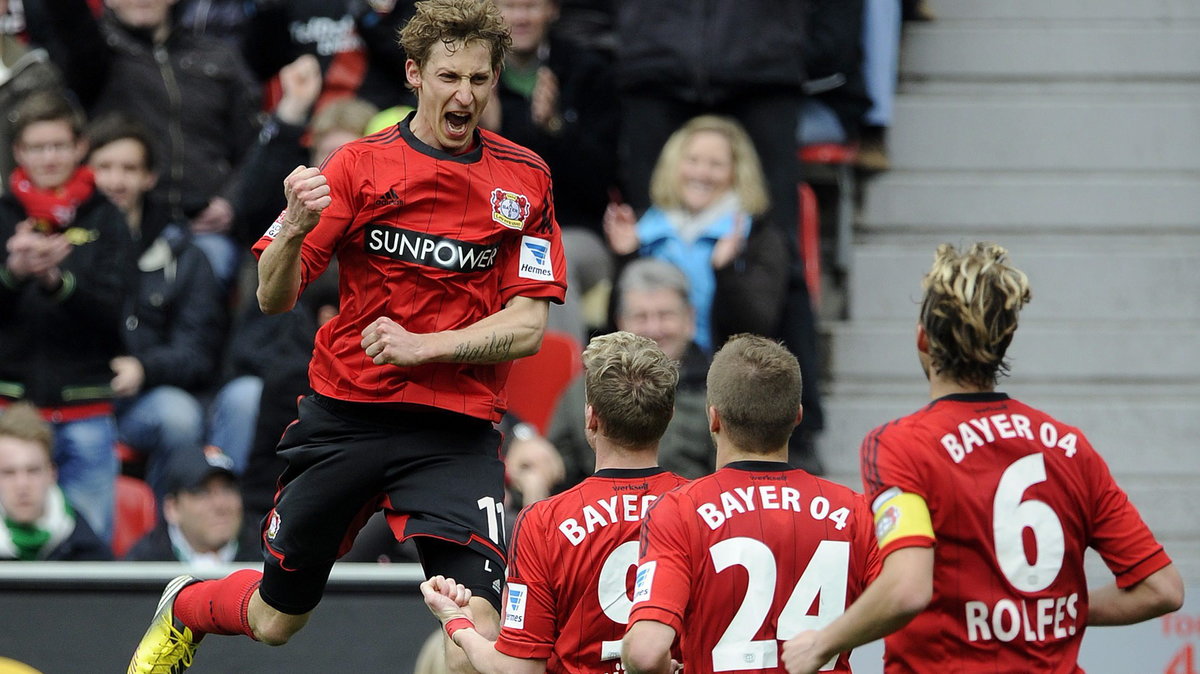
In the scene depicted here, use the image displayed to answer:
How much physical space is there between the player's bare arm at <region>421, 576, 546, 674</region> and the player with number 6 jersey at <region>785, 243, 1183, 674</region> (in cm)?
91

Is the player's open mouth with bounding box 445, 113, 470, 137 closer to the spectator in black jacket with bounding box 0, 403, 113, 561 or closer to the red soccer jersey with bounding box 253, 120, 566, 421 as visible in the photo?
the red soccer jersey with bounding box 253, 120, 566, 421

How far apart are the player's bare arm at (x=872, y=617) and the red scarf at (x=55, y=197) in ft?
16.3

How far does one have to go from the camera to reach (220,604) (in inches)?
199

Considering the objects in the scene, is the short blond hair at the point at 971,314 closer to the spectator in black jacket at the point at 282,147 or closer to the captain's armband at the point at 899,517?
the captain's armband at the point at 899,517

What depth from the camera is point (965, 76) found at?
9.05 m

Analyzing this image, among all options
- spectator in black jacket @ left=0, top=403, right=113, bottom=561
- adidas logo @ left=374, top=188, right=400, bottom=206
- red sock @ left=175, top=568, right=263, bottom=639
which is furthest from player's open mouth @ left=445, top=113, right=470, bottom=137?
spectator in black jacket @ left=0, top=403, right=113, bottom=561

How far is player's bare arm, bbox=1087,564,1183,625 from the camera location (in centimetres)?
400

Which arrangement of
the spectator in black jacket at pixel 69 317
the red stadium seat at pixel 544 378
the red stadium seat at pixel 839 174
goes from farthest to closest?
the red stadium seat at pixel 839 174 → the red stadium seat at pixel 544 378 → the spectator in black jacket at pixel 69 317

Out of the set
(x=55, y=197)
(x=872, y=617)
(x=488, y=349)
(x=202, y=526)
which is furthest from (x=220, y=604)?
(x=55, y=197)

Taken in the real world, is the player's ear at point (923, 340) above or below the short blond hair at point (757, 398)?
above

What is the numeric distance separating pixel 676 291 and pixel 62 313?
2.74 m

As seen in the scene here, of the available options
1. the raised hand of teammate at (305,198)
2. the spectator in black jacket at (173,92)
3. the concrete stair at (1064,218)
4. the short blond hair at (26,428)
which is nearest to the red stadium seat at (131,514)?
the short blond hair at (26,428)

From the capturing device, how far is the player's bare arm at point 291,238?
164 inches

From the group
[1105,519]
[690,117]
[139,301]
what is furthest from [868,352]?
[1105,519]
